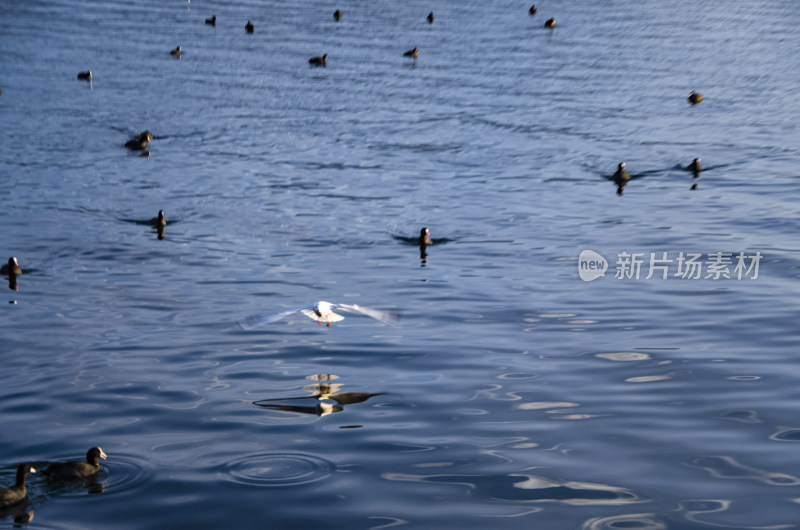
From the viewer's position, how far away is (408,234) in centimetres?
2912

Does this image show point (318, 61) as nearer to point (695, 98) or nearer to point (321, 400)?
point (695, 98)

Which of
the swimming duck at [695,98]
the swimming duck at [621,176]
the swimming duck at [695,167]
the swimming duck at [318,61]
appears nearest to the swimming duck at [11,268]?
the swimming duck at [621,176]

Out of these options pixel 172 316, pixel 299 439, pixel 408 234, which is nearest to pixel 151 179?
pixel 408 234

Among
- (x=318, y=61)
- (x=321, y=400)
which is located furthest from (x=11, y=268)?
(x=318, y=61)

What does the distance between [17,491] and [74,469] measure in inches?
29.7

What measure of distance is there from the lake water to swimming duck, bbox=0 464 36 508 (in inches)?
8.5

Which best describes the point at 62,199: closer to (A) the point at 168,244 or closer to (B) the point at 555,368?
(A) the point at 168,244

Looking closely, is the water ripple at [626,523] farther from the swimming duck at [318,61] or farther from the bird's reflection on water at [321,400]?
the swimming duck at [318,61]

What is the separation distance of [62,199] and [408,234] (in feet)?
34.8

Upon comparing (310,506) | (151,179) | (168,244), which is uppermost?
(151,179)

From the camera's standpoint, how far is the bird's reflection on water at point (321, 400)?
655 inches

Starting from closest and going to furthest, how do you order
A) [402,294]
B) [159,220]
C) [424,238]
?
[402,294]
[424,238]
[159,220]

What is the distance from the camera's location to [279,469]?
14.5 metres

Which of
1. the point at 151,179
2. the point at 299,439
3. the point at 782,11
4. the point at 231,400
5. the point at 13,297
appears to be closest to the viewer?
the point at 299,439
